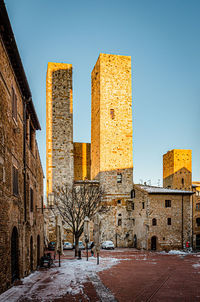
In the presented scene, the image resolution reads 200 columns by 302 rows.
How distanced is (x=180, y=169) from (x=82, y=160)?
16.0 meters

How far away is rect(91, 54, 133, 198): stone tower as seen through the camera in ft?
115

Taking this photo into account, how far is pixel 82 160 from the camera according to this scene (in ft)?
135

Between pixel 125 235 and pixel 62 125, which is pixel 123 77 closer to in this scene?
pixel 62 125

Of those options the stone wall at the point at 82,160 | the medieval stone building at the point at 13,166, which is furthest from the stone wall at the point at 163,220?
the medieval stone building at the point at 13,166

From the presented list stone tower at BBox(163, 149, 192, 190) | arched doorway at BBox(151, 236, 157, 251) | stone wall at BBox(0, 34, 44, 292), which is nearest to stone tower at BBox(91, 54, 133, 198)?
arched doorway at BBox(151, 236, 157, 251)

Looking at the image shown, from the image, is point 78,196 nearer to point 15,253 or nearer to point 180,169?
point 180,169

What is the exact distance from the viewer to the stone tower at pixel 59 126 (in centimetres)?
3406

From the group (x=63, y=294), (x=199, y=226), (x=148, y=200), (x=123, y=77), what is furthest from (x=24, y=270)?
(x=199, y=226)

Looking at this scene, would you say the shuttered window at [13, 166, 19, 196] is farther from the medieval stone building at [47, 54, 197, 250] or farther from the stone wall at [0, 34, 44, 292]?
the medieval stone building at [47, 54, 197, 250]

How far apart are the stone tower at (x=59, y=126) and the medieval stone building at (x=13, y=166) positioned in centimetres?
1880

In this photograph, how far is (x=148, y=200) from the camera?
31.3 metres

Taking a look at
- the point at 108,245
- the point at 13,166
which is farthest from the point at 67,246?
the point at 13,166

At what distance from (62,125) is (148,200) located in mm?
12448

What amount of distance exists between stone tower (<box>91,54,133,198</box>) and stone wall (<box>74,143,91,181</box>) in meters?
4.48
